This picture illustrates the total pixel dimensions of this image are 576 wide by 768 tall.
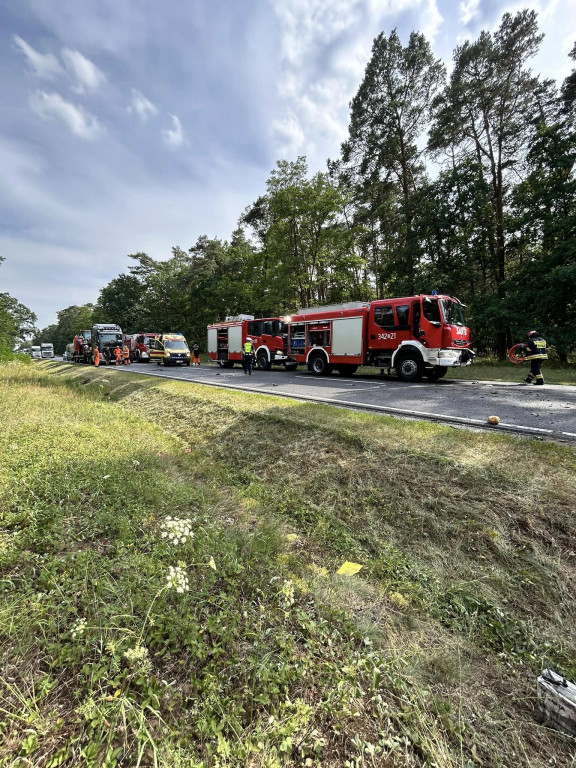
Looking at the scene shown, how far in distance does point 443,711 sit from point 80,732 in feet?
6.07

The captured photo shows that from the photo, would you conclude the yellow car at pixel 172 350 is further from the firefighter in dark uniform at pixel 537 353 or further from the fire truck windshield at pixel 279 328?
the firefighter in dark uniform at pixel 537 353

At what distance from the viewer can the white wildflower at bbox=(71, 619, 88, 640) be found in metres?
1.90

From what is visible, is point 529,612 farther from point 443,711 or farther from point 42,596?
point 42,596

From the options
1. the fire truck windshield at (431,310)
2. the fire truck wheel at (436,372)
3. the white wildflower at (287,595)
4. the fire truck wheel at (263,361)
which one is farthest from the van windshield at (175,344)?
the white wildflower at (287,595)

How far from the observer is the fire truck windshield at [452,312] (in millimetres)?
11500

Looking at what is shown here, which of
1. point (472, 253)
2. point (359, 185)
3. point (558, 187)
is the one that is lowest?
point (472, 253)

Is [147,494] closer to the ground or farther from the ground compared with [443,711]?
farther from the ground

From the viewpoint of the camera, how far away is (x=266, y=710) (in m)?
1.75

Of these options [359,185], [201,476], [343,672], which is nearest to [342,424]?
[201,476]

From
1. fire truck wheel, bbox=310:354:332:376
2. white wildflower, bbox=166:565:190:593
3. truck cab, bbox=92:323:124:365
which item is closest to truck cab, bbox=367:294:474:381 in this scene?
fire truck wheel, bbox=310:354:332:376

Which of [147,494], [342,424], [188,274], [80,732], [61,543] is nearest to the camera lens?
[80,732]

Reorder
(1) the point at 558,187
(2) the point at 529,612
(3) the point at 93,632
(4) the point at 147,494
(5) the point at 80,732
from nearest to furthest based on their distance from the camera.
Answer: (5) the point at 80,732
(3) the point at 93,632
(2) the point at 529,612
(4) the point at 147,494
(1) the point at 558,187

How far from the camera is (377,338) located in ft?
43.3

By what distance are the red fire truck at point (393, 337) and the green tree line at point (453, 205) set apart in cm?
807
